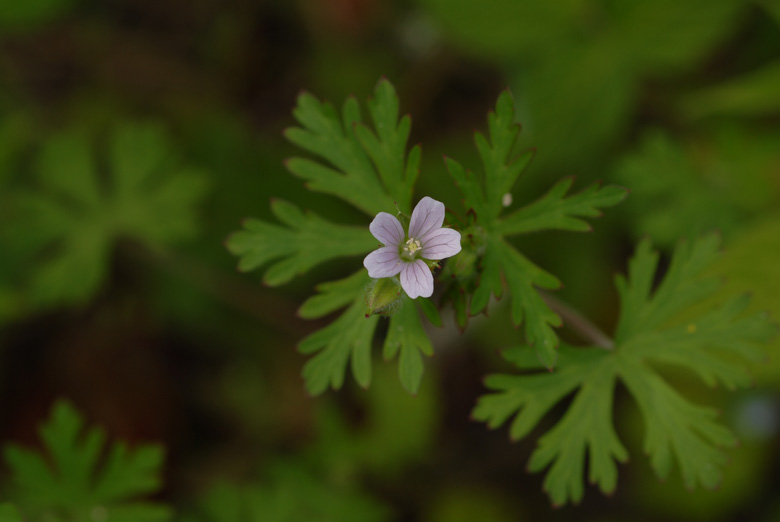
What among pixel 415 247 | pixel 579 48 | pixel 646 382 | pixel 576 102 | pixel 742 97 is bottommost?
pixel 646 382

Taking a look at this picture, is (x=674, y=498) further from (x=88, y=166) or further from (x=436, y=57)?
(x=88, y=166)

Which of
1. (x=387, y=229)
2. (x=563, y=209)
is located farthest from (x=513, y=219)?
(x=387, y=229)

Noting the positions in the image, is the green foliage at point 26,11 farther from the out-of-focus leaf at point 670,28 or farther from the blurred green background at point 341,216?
the out-of-focus leaf at point 670,28

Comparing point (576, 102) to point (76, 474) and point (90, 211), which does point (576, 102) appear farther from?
point (76, 474)

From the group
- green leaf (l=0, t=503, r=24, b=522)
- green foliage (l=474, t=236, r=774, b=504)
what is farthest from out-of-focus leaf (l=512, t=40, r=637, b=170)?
green leaf (l=0, t=503, r=24, b=522)

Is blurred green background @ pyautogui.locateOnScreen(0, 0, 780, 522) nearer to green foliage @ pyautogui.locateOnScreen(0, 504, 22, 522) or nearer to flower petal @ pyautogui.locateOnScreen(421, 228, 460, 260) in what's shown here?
green foliage @ pyautogui.locateOnScreen(0, 504, 22, 522)
